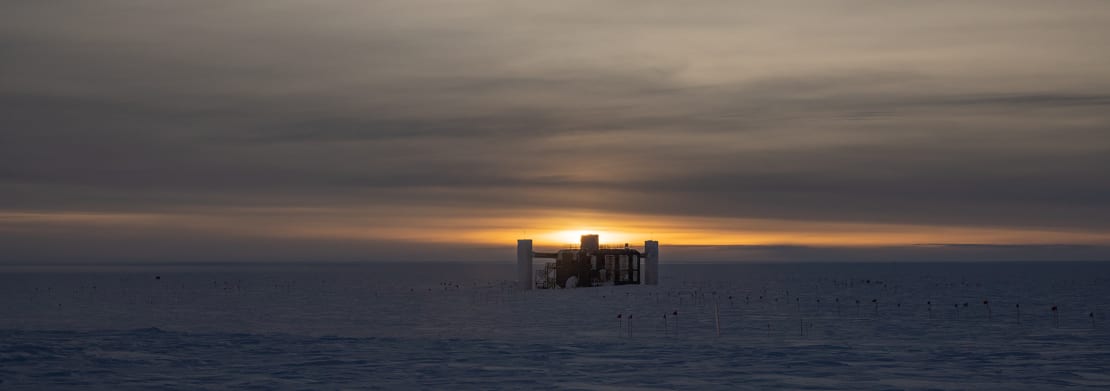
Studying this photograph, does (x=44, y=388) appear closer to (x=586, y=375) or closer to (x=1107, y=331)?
(x=586, y=375)

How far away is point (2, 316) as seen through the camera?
122 meters

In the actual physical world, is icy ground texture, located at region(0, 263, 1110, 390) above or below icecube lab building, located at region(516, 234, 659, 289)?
below

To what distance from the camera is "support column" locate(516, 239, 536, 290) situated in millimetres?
173938

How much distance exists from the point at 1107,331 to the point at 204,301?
409ft

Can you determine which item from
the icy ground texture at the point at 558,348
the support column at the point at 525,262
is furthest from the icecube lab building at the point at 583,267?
the icy ground texture at the point at 558,348

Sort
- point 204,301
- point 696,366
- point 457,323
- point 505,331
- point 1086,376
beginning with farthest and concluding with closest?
point 204,301
point 457,323
point 505,331
point 696,366
point 1086,376

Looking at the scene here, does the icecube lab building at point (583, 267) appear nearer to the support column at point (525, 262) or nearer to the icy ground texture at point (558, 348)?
the support column at point (525, 262)

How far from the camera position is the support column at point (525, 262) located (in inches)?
6848

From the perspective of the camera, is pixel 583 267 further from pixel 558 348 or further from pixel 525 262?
pixel 558 348

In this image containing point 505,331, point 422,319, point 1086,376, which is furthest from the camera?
point 422,319

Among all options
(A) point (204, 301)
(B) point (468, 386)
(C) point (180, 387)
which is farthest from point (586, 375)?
(A) point (204, 301)

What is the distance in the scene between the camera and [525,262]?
180 m

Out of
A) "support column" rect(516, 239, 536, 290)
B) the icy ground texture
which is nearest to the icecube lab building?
"support column" rect(516, 239, 536, 290)

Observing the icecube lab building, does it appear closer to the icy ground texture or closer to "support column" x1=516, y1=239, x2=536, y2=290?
"support column" x1=516, y1=239, x2=536, y2=290
